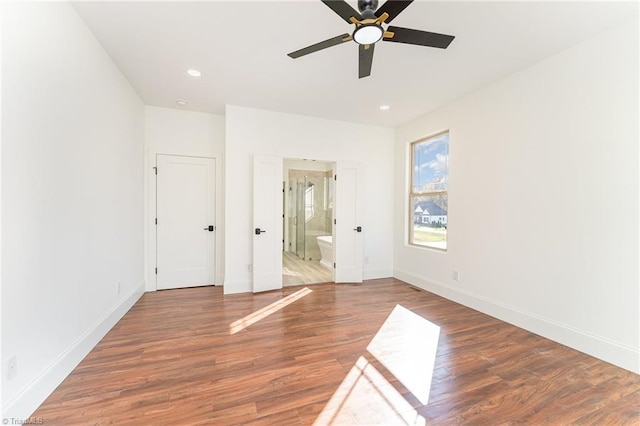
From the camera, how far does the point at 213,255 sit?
14.3 ft

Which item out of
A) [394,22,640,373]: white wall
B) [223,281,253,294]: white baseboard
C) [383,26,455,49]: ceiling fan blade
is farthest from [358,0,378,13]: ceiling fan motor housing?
[223,281,253,294]: white baseboard

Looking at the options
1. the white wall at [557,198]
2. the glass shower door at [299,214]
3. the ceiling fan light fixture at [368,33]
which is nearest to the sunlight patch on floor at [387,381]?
the white wall at [557,198]

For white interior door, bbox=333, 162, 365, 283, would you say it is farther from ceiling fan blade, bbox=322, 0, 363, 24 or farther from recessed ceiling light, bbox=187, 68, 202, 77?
ceiling fan blade, bbox=322, 0, 363, 24

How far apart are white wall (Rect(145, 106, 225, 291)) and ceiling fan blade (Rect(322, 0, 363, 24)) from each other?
127 inches

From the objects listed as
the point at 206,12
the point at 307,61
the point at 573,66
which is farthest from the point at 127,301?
the point at 573,66

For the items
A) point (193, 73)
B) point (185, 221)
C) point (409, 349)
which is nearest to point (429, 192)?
point (409, 349)

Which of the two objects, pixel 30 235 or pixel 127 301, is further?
pixel 127 301

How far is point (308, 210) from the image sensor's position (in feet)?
23.5

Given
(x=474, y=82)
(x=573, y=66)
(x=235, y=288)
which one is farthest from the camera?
(x=235, y=288)

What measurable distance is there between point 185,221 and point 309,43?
3.20 m

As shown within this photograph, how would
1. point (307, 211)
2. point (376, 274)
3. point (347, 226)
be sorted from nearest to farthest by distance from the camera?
point (347, 226) → point (376, 274) → point (307, 211)

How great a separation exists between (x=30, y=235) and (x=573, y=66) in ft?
14.8

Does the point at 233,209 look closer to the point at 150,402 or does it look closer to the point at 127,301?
the point at 127,301

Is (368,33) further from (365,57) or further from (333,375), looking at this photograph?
(333,375)
